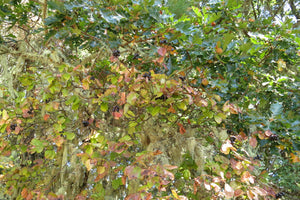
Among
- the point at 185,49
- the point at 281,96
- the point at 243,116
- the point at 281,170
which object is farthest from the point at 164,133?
the point at 281,170

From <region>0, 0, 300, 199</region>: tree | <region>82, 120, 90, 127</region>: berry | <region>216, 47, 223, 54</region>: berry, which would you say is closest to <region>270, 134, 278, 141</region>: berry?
<region>0, 0, 300, 199</region>: tree

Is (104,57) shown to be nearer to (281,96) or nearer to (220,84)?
(220,84)

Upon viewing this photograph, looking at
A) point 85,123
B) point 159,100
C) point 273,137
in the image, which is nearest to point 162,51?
point 159,100

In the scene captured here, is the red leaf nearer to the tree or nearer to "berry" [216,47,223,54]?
the tree

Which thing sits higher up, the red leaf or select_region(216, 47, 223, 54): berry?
select_region(216, 47, 223, 54): berry

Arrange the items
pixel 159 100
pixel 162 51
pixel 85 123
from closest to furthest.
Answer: pixel 162 51 < pixel 159 100 < pixel 85 123

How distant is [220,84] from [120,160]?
3.30ft

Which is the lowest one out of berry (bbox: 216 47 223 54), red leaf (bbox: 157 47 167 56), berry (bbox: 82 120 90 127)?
berry (bbox: 82 120 90 127)

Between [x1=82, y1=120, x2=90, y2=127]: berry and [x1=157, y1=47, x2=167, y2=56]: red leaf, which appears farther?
[x1=82, y1=120, x2=90, y2=127]: berry

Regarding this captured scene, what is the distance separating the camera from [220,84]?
1.35 m

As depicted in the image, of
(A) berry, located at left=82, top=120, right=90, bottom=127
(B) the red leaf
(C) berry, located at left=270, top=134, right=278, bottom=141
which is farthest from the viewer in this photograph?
(A) berry, located at left=82, top=120, right=90, bottom=127

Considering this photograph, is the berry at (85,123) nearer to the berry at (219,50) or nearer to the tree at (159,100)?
the tree at (159,100)

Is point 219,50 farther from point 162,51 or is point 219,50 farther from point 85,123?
point 85,123

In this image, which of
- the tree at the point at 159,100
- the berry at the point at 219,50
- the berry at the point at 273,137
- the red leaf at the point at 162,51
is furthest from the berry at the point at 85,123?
the berry at the point at 273,137
